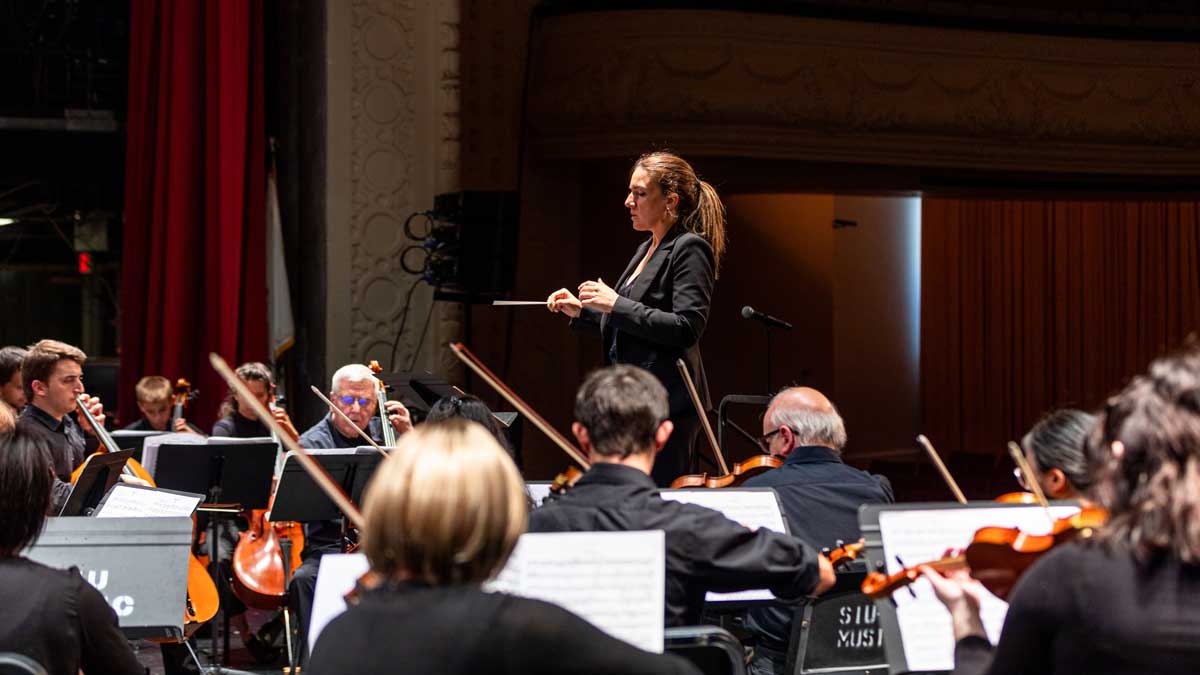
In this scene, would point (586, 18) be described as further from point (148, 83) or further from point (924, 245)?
point (924, 245)

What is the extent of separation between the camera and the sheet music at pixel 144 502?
159 inches

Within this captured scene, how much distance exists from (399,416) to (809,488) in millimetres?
2086

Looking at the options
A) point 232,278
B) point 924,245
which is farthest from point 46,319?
point 924,245

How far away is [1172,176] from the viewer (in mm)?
9617

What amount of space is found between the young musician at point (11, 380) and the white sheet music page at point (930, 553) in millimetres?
3982

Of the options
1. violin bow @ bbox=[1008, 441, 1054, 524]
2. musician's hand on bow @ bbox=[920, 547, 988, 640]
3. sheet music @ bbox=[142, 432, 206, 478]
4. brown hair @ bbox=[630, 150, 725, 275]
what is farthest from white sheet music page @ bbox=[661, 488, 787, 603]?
sheet music @ bbox=[142, 432, 206, 478]

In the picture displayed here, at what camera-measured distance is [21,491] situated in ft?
7.98

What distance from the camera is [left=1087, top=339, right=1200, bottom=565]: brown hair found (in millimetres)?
1812

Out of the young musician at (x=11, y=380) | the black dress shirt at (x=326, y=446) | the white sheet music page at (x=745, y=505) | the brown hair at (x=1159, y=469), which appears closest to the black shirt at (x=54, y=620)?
the white sheet music page at (x=745, y=505)

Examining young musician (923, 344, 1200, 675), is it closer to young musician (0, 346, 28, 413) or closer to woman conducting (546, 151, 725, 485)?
woman conducting (546, 151, 725, 485)

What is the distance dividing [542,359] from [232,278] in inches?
82.2

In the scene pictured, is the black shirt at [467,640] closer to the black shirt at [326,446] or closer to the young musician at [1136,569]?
the young musician at [1136,569]

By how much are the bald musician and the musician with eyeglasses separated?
185cm

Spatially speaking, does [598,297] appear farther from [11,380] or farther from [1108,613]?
[11,380]
